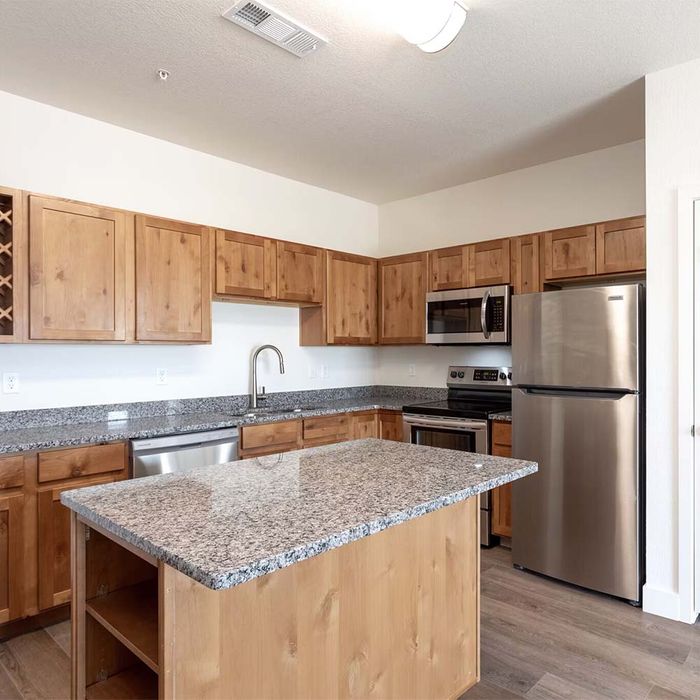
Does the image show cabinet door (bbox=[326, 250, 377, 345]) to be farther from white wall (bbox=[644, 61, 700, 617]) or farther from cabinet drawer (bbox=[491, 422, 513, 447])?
white wall (bbox=[644, 61, 700, 617])

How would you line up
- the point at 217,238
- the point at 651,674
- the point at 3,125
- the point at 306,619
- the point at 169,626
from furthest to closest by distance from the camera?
the point at 217,238, the point at 3,125, the point at 651,674, the point at 306,619, the point at 169,626

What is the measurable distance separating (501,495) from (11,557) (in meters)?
2.68

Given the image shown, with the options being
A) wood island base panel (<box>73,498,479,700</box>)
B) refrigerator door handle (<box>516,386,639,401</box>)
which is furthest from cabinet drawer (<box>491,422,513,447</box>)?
wood island base panel (<box>73,498,479,700</box>)

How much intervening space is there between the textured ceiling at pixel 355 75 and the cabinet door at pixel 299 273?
0.65 meters

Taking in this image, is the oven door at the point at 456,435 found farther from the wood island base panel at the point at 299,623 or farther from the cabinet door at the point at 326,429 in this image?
the wood island base panel at the point at 299,623

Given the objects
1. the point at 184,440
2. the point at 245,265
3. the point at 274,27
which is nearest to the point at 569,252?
the point at 245,265

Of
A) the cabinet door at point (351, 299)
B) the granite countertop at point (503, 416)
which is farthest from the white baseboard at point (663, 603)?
the cabinet door at point (351, 299)

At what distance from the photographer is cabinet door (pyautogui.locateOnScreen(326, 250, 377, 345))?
13.7 ft

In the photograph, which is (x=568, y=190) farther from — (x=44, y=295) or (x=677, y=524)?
(x=44, y=295)

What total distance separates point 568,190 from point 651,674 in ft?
9.79

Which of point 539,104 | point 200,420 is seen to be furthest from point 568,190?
point 200,420

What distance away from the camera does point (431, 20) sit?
200cm

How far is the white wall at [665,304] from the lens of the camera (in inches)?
102

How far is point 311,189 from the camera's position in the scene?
14.7 ft
